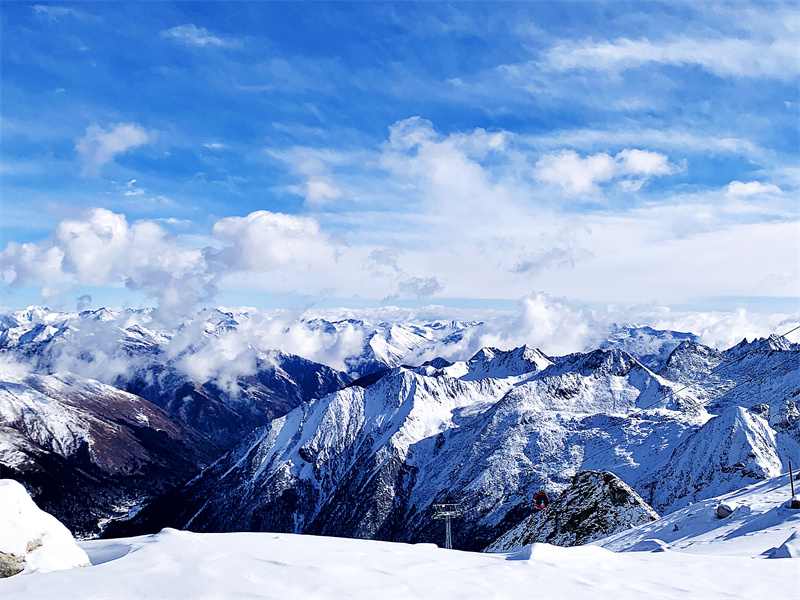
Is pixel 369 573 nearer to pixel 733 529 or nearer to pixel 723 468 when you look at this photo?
Answer: pixel 733 529

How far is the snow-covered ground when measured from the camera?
47.9ft

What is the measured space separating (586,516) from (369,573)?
5562 centimetres

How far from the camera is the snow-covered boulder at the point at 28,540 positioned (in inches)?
632

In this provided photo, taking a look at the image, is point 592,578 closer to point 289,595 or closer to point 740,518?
point 289,595

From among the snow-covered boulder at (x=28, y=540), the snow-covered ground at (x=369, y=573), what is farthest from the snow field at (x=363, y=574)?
the snow-covered boulder at (x=28, y=540)

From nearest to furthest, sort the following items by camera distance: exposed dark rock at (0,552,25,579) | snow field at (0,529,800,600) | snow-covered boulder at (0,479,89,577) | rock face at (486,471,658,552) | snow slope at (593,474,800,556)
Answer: snow field at (0,529,800,600)
exposed dark rock at (0,552,25,579)
snow-covered boulder at (0,479,89,577)
snow slope at (593,474,800,556)
rock face at (486,471,658,552)

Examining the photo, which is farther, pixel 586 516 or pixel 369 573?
pixel 586 516

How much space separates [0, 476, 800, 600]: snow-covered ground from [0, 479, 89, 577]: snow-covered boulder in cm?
101

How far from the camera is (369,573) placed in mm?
17219

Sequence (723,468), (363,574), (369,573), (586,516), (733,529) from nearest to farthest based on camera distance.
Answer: (363,574)
(369,573)
(733,529)
(586,516)
(723,468)

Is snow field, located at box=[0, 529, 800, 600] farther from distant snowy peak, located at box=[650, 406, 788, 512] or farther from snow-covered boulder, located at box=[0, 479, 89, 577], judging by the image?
distant snowy peak, located at box=[650, 406, 788, 512]

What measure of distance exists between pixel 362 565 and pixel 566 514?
5691cm

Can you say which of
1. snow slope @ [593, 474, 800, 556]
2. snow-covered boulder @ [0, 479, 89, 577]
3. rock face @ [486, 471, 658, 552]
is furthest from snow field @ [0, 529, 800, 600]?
rock face @ [486, 471, 658, 552]

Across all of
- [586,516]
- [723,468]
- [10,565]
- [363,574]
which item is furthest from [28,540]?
[723,468]
